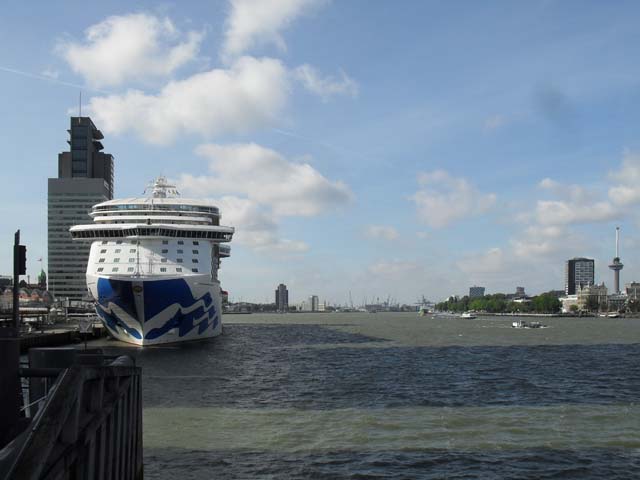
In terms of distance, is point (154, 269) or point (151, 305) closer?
point (151, 305)

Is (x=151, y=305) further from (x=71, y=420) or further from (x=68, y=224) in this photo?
(x=68, y=224)

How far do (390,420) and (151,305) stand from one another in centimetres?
3240

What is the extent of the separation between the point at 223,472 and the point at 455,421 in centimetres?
1062

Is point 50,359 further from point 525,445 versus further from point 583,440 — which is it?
point 583,440

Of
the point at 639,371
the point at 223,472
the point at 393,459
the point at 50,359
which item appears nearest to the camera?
the point at 50,359

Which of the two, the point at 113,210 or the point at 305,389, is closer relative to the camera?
the point at 305,389

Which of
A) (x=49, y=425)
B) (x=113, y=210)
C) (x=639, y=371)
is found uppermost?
(x=113, y=210)

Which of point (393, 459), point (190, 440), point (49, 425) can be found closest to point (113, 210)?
point (190, 440)

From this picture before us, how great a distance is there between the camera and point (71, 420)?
309 inches

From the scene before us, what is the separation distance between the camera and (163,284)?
169ft

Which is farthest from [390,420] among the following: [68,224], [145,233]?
[68,224]

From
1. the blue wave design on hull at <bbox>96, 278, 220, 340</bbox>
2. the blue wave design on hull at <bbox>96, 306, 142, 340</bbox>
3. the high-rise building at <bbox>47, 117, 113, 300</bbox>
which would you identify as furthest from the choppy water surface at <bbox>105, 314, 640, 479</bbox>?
the high-rise building at <bbox>47, 117, 113, 300</bbox>

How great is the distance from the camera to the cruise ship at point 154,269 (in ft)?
170

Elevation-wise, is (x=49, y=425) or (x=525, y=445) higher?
(x=49, y=425)
